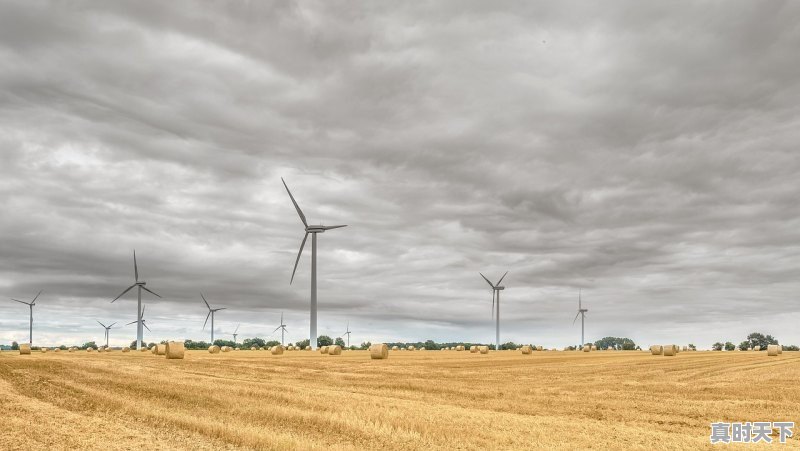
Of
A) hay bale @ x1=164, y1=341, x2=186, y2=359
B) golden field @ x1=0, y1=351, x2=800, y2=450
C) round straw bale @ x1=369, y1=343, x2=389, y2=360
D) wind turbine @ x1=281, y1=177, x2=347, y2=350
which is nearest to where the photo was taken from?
golden field @ x1=0, y1=351, x2=800, y2=450


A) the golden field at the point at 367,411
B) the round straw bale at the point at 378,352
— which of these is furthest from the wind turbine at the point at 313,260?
the golden field at the point at 367,411

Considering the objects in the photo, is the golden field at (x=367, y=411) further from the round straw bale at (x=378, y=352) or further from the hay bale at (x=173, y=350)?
the round straw bale at (x=378, y=352)

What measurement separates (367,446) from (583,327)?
5650 inches

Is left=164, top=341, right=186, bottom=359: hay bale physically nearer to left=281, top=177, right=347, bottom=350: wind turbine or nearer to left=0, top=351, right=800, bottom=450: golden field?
left=0, top=351, right=800, bottom=450: golden field

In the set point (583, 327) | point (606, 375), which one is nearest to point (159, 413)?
point (606, 375)

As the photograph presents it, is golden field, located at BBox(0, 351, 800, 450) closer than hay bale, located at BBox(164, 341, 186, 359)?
Yes

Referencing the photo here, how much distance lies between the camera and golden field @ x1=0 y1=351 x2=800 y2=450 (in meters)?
13.7

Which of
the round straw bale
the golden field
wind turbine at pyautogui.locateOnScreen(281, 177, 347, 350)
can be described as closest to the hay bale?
the round straw bale

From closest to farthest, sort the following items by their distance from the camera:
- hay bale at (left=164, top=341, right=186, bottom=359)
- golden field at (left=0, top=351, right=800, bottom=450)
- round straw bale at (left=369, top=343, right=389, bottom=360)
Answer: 1. golden field at (left=0, top=351, right=800, bottom=450)
2. hay bale at (left=164, top=341, right=186, bottom=359)
3. round straw bale at (left=369, top=343, right=389, bottom=360)

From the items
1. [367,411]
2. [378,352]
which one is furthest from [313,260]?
[367,411]

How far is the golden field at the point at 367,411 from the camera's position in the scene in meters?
13.7

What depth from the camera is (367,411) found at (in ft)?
58.2

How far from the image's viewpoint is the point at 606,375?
112 ft

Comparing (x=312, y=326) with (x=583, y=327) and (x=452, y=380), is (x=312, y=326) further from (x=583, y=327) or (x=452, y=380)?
(x=583, y=327)
